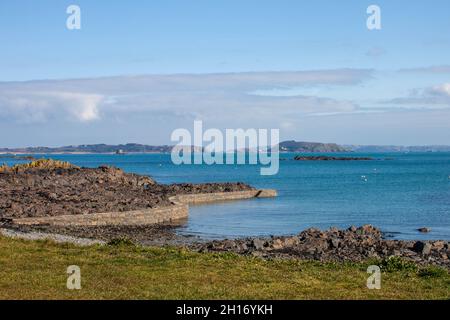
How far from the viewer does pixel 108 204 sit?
47.6 meters

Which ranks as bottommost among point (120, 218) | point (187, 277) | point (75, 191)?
point (120, 218)

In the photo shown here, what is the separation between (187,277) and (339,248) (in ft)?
42.9

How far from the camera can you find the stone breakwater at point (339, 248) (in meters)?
25.0

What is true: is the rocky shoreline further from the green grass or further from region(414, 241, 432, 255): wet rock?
the green grass

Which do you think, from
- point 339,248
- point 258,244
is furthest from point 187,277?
point 339,248

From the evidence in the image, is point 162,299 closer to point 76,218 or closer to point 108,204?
point 76,218

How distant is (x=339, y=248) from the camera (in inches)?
1104

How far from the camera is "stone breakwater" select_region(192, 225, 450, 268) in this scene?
2503 cm

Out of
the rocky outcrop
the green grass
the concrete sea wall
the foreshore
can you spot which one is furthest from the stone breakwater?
the rocky outcrop

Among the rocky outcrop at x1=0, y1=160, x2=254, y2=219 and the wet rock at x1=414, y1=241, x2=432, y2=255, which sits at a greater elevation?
the rocky outcrop at x1=0, y1=160, x2=254, y2=219

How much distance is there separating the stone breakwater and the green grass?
5.54 metres

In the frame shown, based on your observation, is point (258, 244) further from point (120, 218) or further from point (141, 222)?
point (141, 222)
